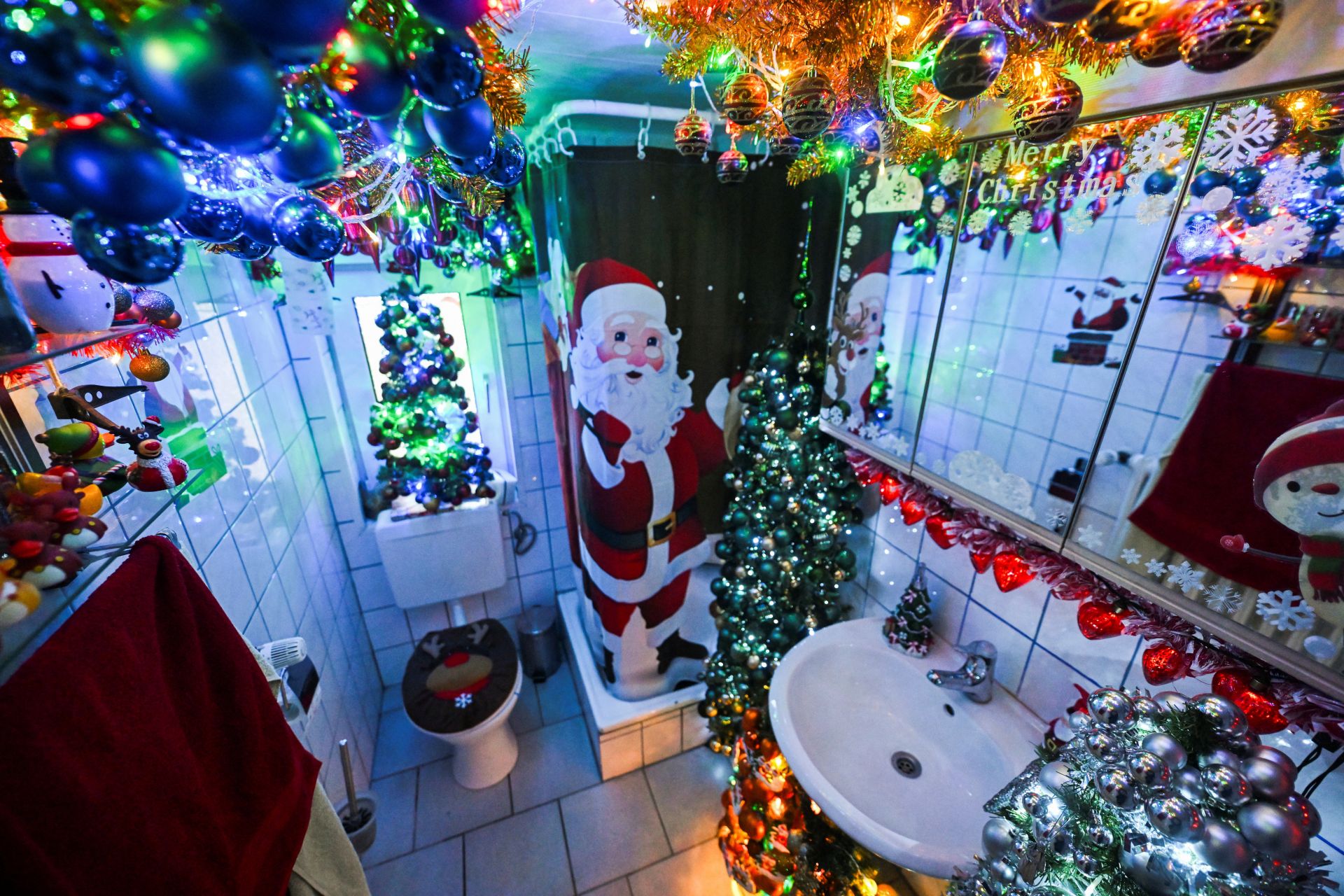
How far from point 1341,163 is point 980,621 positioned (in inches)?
40.1

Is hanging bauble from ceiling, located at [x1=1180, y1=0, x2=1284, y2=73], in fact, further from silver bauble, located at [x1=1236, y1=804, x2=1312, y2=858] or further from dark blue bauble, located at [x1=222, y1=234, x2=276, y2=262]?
dark blue bauble, located at [x1=222, y1=234, x2=276, y2=262]

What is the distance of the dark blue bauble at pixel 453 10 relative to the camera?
38cm

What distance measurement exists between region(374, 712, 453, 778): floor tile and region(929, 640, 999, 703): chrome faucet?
1885 mm

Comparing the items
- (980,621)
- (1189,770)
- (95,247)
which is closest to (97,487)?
(95,247)

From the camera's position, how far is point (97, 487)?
59cm

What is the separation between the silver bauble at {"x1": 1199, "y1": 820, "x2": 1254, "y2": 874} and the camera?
1.79ft

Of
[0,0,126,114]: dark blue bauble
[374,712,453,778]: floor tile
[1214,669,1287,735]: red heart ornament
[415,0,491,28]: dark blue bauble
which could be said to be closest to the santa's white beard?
[415,0,491,28]: dark blue bauble

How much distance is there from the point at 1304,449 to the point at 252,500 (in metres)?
2.01

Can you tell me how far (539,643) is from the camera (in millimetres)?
2340

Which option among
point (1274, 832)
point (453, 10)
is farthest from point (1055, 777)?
point (453, 10)

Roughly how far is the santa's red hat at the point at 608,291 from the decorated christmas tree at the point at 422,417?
685mm

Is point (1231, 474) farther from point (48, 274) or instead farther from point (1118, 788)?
point (48, 274)

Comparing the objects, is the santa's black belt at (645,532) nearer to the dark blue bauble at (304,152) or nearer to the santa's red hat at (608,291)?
the santa's red hat at (608,291)

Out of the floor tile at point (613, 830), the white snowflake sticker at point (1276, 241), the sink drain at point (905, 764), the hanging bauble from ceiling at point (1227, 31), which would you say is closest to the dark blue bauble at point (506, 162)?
the hanging bauble from ceiling at point (1227, 31)
